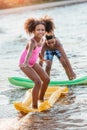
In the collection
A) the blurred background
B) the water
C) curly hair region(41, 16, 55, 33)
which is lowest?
the blurred background

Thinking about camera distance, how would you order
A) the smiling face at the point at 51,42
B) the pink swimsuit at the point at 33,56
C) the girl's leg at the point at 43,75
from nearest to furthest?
the pink swimsuit at the point at 33,56
the girl's leg at the point at 43,75
the smiling face at the point at 51,42

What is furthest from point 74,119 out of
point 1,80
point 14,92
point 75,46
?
point 75,46

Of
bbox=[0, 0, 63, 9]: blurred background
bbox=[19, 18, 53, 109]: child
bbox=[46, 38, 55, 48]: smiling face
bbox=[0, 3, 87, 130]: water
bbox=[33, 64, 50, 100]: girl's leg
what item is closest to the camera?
bbox=[0, 3, 87, 130]: water

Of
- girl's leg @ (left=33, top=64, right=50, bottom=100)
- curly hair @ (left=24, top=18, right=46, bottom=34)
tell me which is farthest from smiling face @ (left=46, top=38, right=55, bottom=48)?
curly hair @ (left=24, top=18, right=46, bottom=34)

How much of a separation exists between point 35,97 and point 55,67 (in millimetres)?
4762

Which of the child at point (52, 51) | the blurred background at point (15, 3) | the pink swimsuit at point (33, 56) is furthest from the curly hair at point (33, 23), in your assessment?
the blurred background at point (15, 3)

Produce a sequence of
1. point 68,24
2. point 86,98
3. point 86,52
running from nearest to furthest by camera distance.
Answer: point 86,98, point 86,52, point 68,24

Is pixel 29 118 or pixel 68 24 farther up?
pixel 29 118

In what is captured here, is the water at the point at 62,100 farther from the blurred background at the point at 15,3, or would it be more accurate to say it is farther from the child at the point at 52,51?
the blurred background at the point at 15,3

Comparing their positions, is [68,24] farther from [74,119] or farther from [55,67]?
[74,119]

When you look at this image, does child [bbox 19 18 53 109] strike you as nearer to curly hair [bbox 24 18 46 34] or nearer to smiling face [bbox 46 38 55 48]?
curly hair [bbox 24 18 46 34]

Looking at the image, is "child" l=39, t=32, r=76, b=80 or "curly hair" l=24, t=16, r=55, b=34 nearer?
"curly hair" l=24, t=16, r=55, b=34

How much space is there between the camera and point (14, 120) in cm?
764

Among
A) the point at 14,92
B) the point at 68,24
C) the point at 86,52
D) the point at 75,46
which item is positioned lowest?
the point at 68,24
